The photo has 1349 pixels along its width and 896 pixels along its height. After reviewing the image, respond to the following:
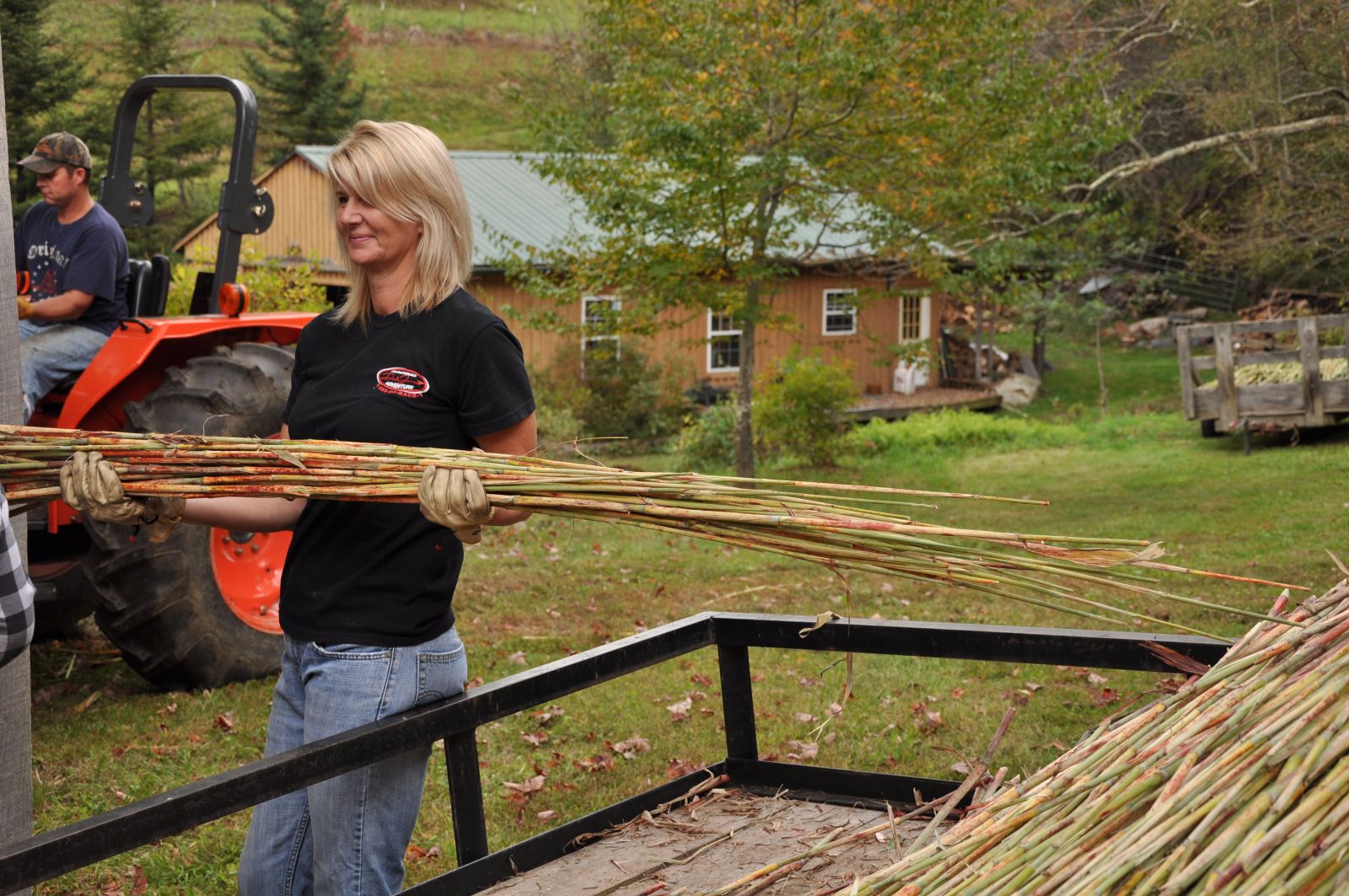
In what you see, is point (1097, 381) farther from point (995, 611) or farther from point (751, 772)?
point (751, 772)

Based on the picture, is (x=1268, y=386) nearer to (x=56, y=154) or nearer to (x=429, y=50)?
(x=56, y=154)

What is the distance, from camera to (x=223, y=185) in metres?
5.79

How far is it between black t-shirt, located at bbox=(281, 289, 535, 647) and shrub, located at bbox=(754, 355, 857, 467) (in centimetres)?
1229

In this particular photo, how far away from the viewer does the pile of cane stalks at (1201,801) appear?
157cm

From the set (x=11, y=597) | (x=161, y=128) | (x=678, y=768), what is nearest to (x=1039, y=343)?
(x=161, y=128)

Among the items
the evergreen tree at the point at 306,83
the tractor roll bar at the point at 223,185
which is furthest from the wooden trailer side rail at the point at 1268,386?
the evergreen tree at the point at 306,83

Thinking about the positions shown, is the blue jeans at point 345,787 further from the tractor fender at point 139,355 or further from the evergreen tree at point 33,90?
the evergreen tree at point 33,90

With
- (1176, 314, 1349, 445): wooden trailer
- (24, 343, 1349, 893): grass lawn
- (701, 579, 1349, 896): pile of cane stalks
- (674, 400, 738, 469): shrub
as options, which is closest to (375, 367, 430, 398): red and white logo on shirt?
(24, 343, 1349, 893): grass lawn

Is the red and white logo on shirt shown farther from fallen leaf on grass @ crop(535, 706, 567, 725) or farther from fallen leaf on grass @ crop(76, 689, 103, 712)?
fallen leaf on grass @ crop(76, 689, 103, 712)

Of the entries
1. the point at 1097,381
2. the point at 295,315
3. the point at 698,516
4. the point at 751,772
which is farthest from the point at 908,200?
the point at 1097,381

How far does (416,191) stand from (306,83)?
107 feet

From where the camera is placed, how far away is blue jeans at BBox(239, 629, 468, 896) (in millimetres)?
2475

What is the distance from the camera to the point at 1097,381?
24.0 m

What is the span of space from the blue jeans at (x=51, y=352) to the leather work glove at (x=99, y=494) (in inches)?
121
